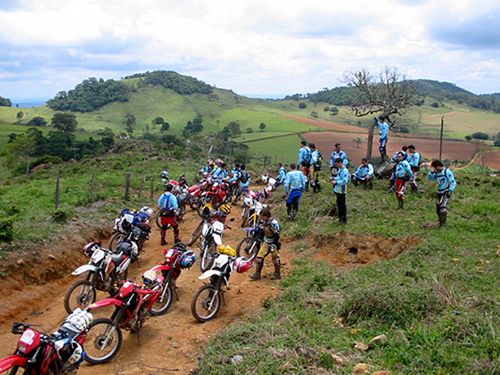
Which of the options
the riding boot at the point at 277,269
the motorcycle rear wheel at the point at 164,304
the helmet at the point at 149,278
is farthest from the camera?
the riding boot at the point at 277,269

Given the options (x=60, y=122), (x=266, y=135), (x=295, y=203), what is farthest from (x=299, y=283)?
(x=60, y=122)

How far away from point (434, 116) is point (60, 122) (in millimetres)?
66608

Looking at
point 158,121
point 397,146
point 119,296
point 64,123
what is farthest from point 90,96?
point 119,296

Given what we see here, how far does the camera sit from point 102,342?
7.52 meters

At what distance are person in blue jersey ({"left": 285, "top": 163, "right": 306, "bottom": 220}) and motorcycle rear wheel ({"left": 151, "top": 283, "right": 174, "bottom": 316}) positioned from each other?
6606mm

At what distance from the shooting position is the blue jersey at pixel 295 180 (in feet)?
49.2

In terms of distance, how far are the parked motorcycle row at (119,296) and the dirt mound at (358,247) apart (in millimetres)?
2175

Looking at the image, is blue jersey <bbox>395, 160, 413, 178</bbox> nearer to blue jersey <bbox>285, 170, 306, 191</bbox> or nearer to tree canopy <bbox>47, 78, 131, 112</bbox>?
blue jersey <bbox>285, 170, 306, 191</bbox>

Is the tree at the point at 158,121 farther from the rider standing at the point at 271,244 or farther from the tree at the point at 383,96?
the rider standing at the point at 271,244

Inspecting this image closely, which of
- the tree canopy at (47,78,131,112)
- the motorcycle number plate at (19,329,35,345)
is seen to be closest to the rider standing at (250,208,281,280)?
the motorcycle number plate at (19,329,35,345)

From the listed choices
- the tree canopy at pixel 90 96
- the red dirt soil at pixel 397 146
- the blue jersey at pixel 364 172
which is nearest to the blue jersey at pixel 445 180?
the blue jersey at pixel 364 172

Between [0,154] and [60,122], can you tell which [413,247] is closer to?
[0,154]

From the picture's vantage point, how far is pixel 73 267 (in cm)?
1295

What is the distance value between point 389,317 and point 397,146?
148 ft
